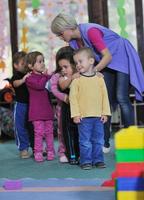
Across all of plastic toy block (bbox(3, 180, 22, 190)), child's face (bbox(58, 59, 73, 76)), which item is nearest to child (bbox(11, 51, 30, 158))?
child's face (bbox(58, 59, 73, 76))

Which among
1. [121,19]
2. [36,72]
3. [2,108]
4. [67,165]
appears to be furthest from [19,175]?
[121,19]

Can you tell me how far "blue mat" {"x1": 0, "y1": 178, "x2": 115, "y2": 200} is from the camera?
210 centimetres

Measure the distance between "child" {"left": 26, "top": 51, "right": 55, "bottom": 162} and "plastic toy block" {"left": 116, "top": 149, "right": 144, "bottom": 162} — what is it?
67.3 inches

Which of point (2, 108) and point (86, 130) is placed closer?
point (86, 130)

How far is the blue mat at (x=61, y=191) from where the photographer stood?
210 cm

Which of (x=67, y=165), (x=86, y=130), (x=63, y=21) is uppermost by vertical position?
(x=63, y=21)

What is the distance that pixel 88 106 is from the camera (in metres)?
3.03

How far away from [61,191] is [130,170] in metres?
0.56

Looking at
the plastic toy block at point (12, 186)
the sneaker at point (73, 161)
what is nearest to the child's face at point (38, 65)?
the sneaker at point (73, 161)

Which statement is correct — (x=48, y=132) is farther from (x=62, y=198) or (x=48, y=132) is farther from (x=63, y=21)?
(x=62, y=198)

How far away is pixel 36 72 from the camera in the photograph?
11.5ft

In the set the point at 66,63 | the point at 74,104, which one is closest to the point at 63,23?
the point at 66,63

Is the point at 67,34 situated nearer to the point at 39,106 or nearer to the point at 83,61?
the point at 83,61

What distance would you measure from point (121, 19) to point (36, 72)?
2507mm
